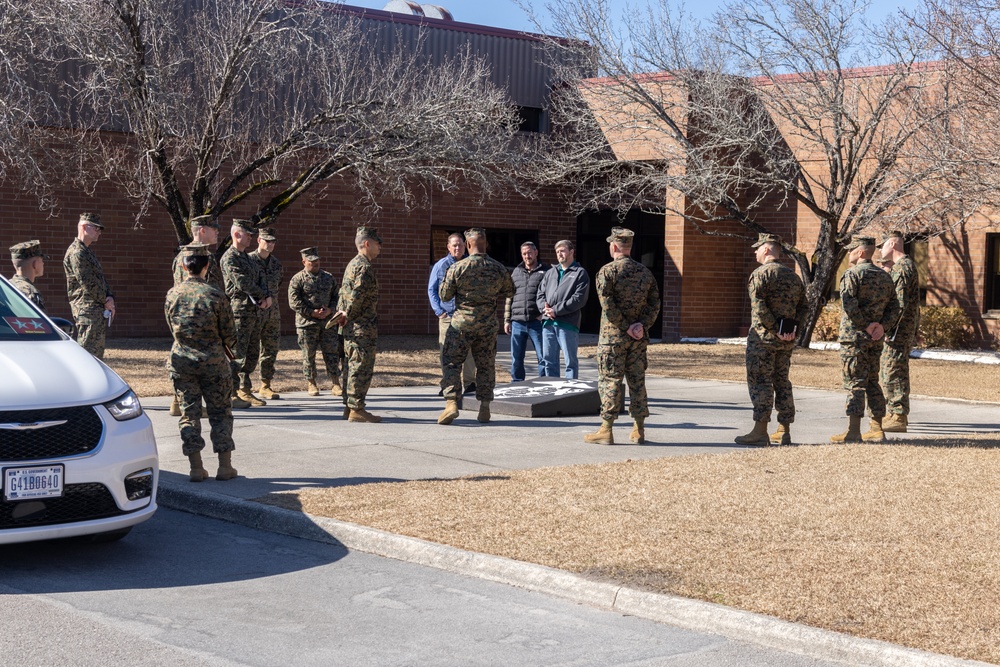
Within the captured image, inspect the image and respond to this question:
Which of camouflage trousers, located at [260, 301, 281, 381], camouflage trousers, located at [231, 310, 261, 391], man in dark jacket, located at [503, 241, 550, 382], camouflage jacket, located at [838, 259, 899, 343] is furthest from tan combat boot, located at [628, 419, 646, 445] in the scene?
camouflage trousers, located at [260, 301, 281, 381]

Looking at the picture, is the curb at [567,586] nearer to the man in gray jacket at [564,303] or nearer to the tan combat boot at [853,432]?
the tan combat boot at [853,432]

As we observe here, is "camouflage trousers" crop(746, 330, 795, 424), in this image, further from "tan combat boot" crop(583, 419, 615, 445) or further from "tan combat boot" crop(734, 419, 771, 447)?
"tan combat boot" crop(583, 419, 615, 445)

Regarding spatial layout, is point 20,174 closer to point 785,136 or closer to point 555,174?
point 555,174

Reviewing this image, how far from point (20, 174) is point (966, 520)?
57.5ft

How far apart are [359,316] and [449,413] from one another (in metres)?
1.34

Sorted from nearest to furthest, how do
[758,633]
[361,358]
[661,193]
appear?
[758,633] → [361,358] → [661,193]

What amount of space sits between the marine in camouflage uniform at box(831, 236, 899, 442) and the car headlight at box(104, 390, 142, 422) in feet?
21.8

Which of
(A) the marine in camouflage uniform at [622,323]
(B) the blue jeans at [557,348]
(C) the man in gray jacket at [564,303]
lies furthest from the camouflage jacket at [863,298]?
(B) the blue jeans at [557,348]

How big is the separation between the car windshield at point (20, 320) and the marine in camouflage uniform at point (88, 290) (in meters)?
4.63

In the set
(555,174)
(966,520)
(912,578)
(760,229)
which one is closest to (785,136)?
(760,229)

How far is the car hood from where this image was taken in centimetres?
672

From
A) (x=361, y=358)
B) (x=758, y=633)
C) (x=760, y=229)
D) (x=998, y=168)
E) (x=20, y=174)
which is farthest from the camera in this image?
(x=760, y=229)

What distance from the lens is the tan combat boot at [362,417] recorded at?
41.6 ft

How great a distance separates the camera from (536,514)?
8023 mm
